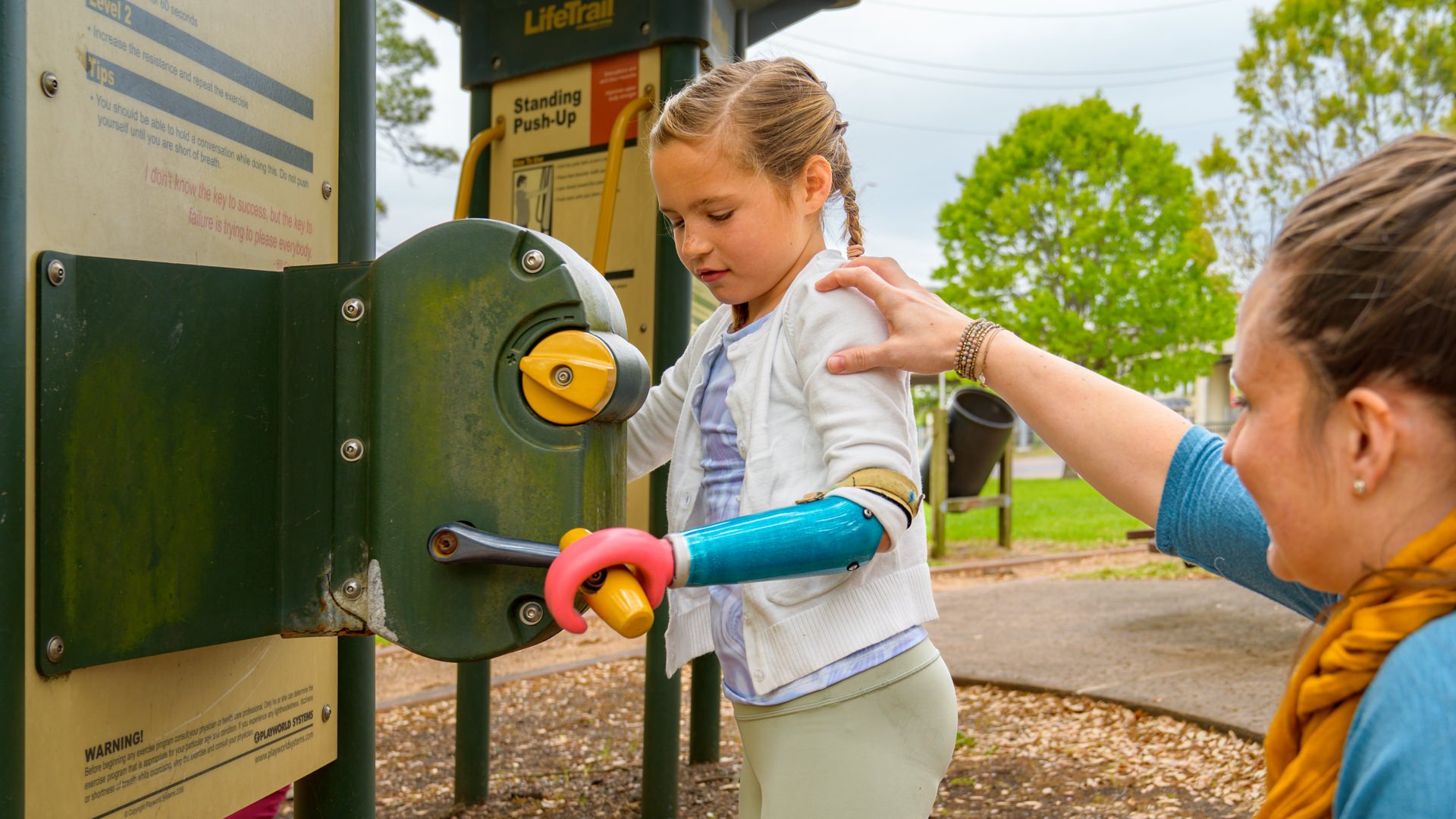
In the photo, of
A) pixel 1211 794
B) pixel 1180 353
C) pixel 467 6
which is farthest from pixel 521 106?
pixel 1180 353

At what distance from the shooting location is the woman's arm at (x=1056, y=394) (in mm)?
1337

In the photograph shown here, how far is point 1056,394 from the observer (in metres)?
1.41

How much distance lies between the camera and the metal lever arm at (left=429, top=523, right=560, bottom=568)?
1.14m

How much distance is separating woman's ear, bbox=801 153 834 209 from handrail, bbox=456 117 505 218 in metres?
1.31

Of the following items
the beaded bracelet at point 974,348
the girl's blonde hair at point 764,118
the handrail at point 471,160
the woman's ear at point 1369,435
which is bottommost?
the woman's ear at point 1369,435

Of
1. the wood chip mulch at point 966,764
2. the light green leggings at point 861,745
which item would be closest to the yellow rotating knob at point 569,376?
the light green leggings at point 861,745

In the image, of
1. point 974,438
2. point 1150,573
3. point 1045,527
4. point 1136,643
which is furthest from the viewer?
point 1045,527

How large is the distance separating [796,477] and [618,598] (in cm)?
40

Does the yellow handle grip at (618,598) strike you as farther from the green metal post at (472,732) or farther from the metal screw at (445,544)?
the green metal post at (472,732)

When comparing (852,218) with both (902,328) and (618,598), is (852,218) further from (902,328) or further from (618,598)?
(618,598)

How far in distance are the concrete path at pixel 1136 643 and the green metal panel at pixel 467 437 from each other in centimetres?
282

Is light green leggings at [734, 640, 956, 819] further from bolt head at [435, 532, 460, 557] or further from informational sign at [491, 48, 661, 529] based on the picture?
informational sign at [491, 48, 661, 529]

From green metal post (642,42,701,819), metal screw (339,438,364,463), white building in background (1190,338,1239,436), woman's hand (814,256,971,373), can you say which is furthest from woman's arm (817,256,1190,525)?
white building in background (1190,338,1239,436)

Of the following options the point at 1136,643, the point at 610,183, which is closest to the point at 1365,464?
the point at 610,183
